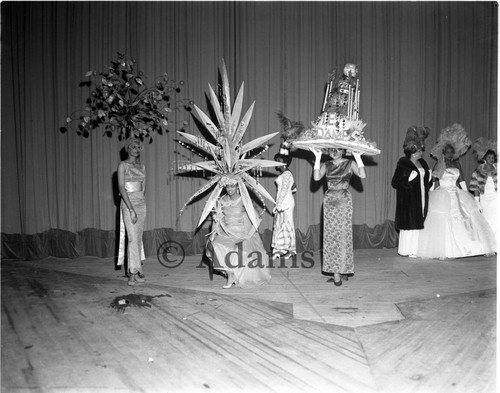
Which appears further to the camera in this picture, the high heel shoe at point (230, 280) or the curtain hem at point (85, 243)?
the curtain hem at point (85, 243)

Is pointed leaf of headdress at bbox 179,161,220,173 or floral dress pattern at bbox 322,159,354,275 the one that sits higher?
pointed leaf of headdress at bbox 179,161,220,173

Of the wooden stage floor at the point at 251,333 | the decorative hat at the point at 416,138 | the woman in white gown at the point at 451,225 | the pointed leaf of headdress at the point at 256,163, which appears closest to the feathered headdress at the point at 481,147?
the woman in white gown at the point at 451,225

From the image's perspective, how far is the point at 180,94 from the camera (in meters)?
5.99

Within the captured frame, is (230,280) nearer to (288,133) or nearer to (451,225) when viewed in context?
(288,133)

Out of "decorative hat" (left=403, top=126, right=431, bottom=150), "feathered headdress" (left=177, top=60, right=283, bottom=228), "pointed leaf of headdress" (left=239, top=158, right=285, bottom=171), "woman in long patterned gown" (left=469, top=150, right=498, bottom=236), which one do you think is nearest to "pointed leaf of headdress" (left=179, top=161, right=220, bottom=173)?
"feathered headdress" (left=177, top=60, right=283, bottom=228)

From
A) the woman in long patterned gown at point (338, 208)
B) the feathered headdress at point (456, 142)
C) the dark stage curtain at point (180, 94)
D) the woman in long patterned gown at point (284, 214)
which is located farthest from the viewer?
the feathered headdress at point (456, 142)

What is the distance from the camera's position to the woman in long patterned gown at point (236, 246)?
4.29m

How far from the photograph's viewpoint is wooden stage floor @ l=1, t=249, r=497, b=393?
96.4 inches

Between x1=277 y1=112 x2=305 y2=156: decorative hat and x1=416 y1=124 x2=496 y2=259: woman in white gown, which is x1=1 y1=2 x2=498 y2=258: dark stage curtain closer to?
x1=277 y1=112 x2=305 y2=156: decorative hat

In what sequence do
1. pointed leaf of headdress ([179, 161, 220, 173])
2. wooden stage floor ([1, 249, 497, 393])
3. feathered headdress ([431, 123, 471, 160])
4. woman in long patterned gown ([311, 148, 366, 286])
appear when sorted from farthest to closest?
feathered headdress ([431, 123, 471, 160]) < pointed leaf of headdress ([179, 161, 220, 173]) < woman in long patterned gown ([311, 148, 366, 286]) < wooden stage floor ([1, 249, 497, 393])

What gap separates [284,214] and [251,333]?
2.57 meters

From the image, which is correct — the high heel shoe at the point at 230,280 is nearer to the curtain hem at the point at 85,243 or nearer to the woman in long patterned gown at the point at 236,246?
the woman in long patterned gown at the point at 236,246

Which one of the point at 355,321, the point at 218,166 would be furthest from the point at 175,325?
the point at 218,166

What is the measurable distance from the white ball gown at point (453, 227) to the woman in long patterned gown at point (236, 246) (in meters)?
2.57
